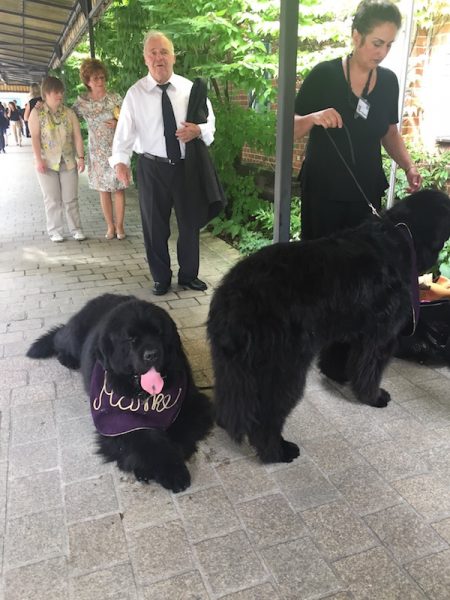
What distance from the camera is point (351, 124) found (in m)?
2.85

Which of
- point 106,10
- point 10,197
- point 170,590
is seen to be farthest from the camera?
point 10,197

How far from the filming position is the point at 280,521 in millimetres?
2014

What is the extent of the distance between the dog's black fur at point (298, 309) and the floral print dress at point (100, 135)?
4.19 metres

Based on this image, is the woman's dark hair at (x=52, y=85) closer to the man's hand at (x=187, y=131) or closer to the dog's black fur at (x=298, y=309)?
the man's hand at (x=187, y=131)

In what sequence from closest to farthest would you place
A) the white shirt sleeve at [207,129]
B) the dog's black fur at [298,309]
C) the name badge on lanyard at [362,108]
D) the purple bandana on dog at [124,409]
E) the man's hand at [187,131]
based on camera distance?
1. the dog's black fur at [298,309]
2. the purple bandana on dog at [124,409]
3. the name badge on lanyard at [362,108]
4. the man's hand at [187,131]
5. the white shirt sleeve at [207,129]

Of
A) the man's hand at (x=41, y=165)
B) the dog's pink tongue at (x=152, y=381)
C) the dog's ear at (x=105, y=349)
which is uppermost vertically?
the man's hand at (x=41, y=165)

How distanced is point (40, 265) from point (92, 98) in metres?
2.18

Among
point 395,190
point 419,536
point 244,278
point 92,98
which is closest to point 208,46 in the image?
point 92,98

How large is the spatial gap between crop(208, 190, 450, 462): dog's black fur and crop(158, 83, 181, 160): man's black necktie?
2.23 meters

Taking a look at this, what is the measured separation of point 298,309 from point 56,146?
4.83 metres

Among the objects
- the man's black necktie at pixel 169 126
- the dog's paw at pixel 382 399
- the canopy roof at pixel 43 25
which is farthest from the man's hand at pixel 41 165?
the dog's paw at pixel 382 399

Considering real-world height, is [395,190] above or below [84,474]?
above

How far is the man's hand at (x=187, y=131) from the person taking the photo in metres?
4.09

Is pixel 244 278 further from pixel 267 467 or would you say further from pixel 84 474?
pixel 84 474
